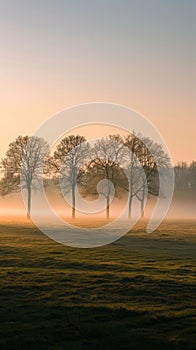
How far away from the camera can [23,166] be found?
83062 millimetres

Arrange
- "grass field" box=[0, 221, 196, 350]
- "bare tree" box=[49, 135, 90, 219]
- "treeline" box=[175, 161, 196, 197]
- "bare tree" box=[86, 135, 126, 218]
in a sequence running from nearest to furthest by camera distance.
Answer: "grass field" box=[0, 221, 196, 350], "bare tree" box=[49, 135, 90, 219], "bare tree" box=[86, 135, 126, 218], "treeline" box=[175, 161, 196, 197]

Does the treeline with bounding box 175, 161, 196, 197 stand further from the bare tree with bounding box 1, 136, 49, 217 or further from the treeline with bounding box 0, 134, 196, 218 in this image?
the bare tree with bounding box 1, 136, 49, 217

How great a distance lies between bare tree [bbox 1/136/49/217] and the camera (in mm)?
82750

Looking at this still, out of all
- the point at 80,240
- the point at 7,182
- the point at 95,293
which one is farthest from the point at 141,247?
the point at 7,182

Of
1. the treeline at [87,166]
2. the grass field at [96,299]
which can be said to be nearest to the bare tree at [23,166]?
the treeline at [87,166]

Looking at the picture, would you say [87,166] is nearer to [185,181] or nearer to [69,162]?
[69,162]

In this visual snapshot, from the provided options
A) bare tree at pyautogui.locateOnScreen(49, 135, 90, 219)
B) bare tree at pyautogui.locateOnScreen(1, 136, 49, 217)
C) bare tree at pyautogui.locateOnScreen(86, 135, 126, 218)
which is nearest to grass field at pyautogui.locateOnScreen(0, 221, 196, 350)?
bare tree at pyautogui.locateOnScreen(1, 136, 49, 217)

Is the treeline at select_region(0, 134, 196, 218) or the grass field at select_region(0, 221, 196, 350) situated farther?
the treeline at select_region(0, 134, 196, 218)

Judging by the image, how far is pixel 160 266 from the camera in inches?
1330

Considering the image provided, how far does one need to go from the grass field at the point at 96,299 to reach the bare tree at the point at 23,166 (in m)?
41.7

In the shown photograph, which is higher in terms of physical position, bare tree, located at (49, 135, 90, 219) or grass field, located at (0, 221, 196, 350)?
bare tree, located at (49, 135, 90, 219)

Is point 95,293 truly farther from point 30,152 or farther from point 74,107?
point 30,152

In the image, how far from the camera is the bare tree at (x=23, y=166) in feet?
271

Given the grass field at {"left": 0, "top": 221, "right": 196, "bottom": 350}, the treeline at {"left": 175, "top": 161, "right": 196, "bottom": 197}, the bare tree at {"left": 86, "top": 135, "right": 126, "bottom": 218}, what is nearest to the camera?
the grass field at {"left": 0, "top": 221, "right": 196, "bottom": 350}
